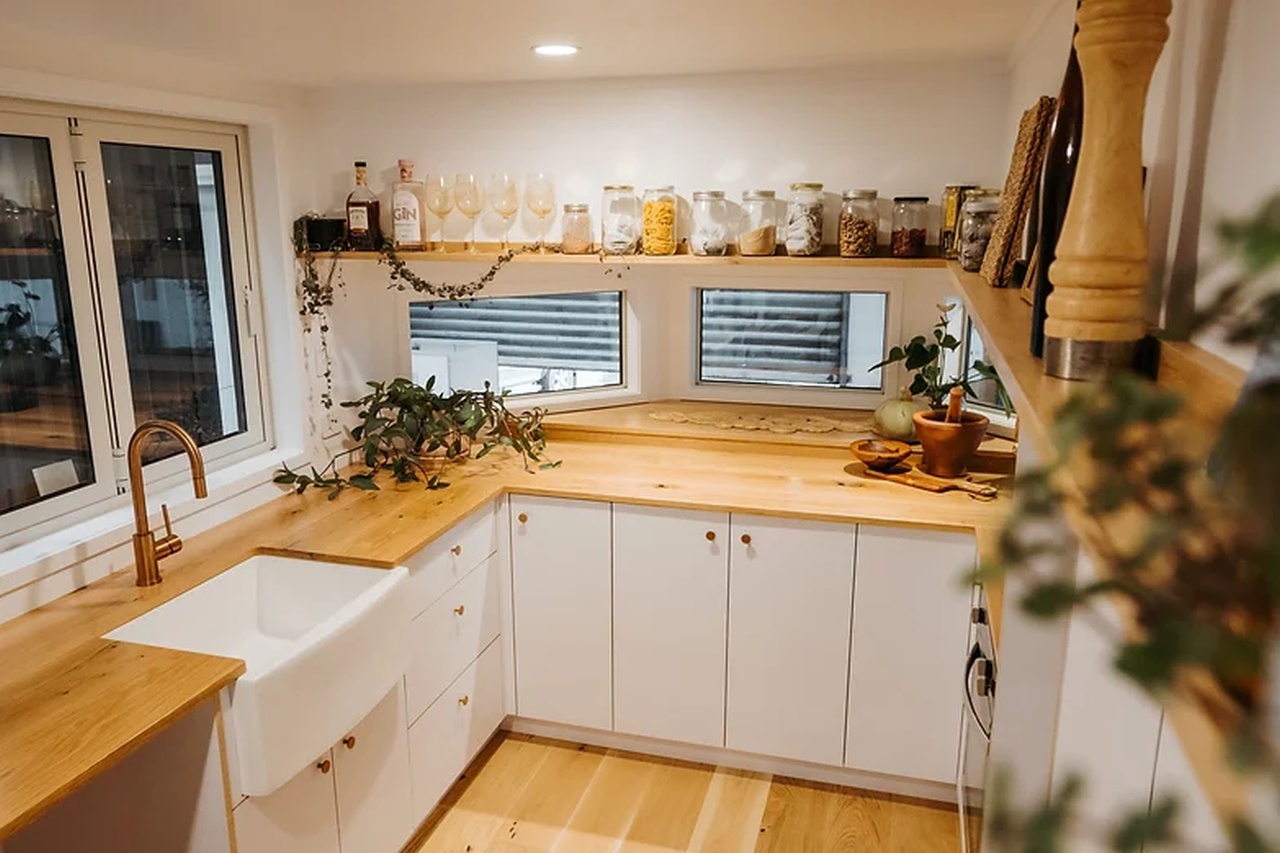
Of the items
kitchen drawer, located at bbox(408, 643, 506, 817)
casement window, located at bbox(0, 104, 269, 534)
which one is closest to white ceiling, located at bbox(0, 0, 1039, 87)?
casement window, located at bbox(0, 104, 269, 534)

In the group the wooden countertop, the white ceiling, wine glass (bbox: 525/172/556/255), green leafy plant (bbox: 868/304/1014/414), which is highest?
the white ceiling

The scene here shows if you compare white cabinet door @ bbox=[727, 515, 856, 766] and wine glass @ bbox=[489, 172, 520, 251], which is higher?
wine glass @ bbox=[489, 172, 520, 251]

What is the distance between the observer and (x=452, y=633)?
2637 mm

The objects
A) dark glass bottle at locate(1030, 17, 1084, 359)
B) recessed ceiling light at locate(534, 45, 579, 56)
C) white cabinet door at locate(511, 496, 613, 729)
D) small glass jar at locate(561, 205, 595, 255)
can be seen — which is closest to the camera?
dark glass bottle at locate(1030, 17, 1084, 359)

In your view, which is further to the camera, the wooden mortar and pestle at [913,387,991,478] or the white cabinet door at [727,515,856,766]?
the wooden mortar and pestle at [913,387,991,478]

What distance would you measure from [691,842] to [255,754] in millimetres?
1292

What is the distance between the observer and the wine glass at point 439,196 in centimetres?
304

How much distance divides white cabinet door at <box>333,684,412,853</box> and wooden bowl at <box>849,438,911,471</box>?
1512mm

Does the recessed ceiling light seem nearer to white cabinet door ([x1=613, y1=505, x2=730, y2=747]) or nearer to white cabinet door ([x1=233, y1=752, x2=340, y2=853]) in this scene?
white cabinet door ([x1=613, y1=505, x2=730, y2=747])

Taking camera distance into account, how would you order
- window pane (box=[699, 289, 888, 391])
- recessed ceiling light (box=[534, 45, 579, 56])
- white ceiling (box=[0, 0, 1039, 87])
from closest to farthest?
1. white ceiling (box=[0, 0, 1039, 87])
2. recessed ceiling light (box=[534, 45, 579, 56])
3. window pane (box=[699, 289, 888, 391])

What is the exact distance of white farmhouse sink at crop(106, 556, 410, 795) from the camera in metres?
1.84

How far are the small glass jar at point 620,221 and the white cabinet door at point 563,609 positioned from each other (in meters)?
0.80

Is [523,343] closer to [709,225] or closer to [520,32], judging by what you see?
[709,225]

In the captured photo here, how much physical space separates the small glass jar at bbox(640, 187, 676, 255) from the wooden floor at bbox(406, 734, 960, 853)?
162cm
